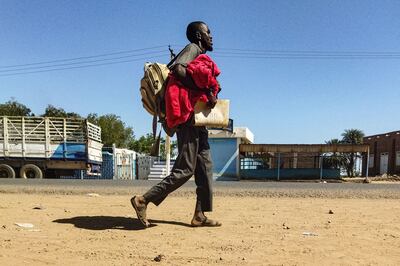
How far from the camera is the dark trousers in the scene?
381 cm

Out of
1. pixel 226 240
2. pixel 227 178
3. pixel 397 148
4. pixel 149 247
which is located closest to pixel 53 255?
pixel 149 247

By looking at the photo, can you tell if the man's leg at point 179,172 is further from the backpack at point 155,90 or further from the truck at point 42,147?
the truck at point 42,147

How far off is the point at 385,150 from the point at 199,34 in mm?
50664

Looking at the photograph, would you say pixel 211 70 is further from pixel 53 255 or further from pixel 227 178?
pixel 227 178

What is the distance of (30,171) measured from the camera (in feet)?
70.7

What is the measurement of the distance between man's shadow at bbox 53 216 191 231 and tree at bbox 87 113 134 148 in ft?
158

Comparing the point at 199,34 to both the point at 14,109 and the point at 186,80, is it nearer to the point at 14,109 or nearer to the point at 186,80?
the point at 186,80

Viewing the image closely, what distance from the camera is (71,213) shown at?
4785mm

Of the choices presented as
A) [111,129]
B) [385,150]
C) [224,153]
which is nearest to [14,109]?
[111,129]

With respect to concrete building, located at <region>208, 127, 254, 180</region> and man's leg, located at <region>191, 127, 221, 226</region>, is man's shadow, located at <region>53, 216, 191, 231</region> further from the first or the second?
concrete building, located at <region>208, 127, 254, 180</region>

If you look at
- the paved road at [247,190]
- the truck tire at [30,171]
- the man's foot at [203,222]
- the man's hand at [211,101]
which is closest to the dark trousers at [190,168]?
the man's foot at [203,222]

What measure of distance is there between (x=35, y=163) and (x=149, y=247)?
20631 mm

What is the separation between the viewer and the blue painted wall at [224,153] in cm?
3438

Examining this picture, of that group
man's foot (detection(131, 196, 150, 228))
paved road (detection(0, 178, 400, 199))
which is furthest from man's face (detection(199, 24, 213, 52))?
paved road (detection(0, 178, 400, 199))
